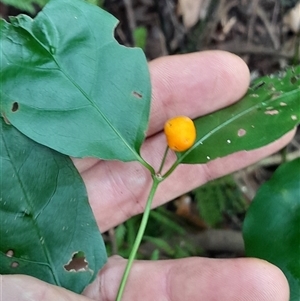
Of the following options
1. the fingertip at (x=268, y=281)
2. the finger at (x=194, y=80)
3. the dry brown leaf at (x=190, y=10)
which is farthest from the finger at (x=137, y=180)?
the dry brown leaf at (x=190, y=10)

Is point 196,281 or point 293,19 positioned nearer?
point 196,281

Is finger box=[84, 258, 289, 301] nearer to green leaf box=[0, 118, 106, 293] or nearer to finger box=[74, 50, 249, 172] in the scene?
green leaf box=[0, 118, 106, 293]

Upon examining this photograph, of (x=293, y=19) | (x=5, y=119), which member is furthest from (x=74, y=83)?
(x=293, y=19)

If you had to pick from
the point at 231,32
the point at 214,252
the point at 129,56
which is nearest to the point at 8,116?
the point at 129,56

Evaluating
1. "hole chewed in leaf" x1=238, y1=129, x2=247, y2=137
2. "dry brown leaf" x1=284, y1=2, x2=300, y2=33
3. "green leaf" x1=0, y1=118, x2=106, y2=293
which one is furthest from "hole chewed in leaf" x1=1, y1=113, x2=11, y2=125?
"dry brown leaf" x1=284, y1=2, x2=300, y2=33

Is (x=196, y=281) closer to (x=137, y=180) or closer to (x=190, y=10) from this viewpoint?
(x=137, y=180)

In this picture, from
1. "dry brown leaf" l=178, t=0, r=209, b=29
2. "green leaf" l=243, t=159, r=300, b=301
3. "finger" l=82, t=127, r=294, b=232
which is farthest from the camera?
"dry brown leaf" l=178, t=0, r=209, b=29
